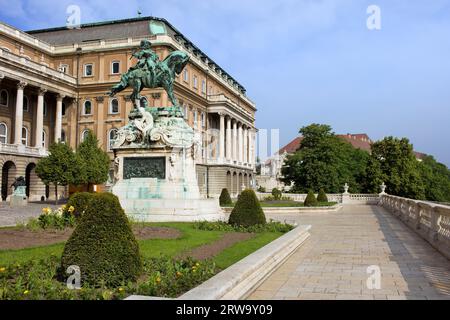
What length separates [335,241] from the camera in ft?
45.0

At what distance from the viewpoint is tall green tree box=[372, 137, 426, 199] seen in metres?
61.1

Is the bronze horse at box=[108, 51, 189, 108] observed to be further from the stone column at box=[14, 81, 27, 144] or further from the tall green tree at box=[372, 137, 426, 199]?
the tall green tree at box=[372, 137, 426, 199]

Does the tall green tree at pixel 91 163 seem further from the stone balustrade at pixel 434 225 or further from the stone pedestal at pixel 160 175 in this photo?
the stone balustrade at pixel 434 225

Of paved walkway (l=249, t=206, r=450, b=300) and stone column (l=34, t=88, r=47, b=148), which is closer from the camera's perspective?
paved walkway (l=249, t=206, r=450, b=300)

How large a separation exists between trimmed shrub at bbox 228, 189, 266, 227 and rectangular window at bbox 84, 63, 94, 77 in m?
50.0

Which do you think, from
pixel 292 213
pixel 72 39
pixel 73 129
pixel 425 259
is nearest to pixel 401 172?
pixel 292 213

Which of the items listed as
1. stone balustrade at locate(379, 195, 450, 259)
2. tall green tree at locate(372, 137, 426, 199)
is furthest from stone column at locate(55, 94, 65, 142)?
stone balustrade at locate(379, 195, 450, 259)

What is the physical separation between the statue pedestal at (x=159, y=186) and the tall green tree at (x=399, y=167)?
48.8 m

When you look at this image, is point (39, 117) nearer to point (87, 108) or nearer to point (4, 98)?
point (4, 98)

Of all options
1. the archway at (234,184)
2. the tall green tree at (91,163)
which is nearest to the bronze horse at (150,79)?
the tall green tree at (91,163)

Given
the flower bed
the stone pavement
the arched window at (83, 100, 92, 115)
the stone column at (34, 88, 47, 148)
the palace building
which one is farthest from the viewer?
the arched window at (83, 100, 92, 115)

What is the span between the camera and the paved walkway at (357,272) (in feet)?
22.4
